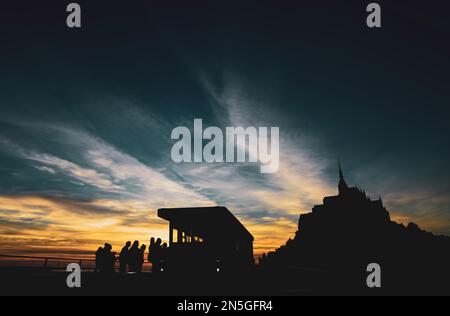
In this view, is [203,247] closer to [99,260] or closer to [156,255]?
[156,255]

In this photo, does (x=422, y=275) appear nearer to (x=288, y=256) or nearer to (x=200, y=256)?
(x=288, y=256)

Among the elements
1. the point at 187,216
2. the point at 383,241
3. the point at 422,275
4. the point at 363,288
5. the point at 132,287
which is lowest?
the point at 422,275

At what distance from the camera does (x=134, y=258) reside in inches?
540

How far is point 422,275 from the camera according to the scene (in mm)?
101875

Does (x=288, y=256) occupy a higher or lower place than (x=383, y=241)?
lower

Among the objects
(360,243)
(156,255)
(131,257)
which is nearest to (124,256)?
(131,257)

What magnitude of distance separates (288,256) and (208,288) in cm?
11357

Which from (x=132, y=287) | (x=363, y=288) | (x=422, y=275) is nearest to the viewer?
(x=132, y=287)

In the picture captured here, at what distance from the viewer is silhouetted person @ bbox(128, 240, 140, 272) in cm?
1361

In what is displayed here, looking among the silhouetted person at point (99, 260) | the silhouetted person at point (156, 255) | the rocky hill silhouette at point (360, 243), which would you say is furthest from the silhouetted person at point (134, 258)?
the rocky hill silhouette at point (360, 243)

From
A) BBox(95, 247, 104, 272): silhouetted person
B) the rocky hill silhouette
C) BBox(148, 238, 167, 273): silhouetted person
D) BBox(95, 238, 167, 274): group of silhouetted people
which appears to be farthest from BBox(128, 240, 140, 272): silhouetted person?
the rocky hill silhouette

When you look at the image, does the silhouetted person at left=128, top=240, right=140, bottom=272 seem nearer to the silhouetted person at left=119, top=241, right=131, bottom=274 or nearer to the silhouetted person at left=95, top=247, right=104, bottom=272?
the silhouetted person at left=119, top=241, right=131, bottom=274

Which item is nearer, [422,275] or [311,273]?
[311,273]
